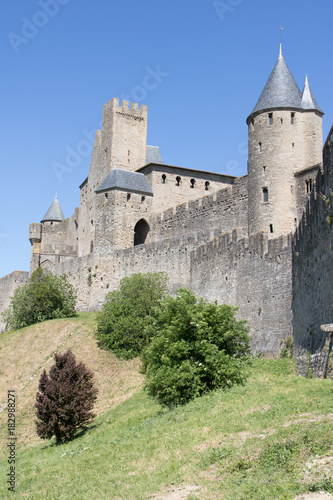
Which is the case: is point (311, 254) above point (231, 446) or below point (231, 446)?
above

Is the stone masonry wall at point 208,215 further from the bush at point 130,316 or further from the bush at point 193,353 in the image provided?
the bush at point 193,353

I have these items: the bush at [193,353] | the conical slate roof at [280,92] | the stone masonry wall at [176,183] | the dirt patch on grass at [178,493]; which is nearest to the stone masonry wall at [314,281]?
the bush at [193,353]

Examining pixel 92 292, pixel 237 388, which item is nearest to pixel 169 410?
pixel 237 388

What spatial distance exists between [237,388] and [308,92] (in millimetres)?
21584

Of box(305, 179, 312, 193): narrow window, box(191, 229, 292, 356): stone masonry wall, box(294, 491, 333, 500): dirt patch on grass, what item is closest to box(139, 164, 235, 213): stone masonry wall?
box(191, 229, 292, 356): stone masonry wall

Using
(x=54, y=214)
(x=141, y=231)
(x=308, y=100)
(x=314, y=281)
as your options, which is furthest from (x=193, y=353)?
(x=54, y=214)

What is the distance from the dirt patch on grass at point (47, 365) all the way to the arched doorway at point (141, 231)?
9.80 meters

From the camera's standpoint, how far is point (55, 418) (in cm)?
2236

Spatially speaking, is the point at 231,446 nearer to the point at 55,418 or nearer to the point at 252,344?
the point at 55,418

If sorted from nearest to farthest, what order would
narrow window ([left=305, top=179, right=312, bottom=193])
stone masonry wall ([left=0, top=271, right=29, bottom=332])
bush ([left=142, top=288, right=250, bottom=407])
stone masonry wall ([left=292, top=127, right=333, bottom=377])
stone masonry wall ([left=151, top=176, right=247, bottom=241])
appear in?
stone masonry wall ([left=292, top=127, right=333, bottom=377])
bush ([left=142, top=288, right=250, bottom=407])
narrow window ([left=305, top=179, right=312, bottom=193])
stone masonry wall ([left=151, top=176, right=247, bottom=241])
stone masonry wall ([left=0, top=271, right=29, bottom=332])

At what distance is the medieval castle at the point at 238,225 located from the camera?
22214 millimetres

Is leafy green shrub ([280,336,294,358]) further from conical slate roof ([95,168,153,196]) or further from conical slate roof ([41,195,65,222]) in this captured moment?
conical slate roof ([41,195,65,222])

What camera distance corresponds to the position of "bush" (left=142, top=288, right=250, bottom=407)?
2002 centimetres

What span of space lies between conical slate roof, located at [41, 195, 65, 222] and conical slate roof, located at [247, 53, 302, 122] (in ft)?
129
